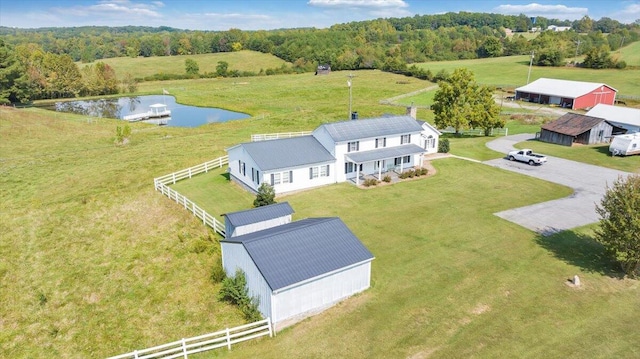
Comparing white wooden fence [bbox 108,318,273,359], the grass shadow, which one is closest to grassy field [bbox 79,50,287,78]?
the grass shadow

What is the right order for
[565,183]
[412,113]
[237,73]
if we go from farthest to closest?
[237,73] → [412,113] → [565,183]

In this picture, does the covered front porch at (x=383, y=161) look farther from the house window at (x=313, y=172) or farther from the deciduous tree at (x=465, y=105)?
the deciduous tree at (x=465, y=105)

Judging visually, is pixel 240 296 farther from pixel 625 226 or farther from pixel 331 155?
pixel 625 226

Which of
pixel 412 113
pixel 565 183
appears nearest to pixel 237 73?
pixel 412 113

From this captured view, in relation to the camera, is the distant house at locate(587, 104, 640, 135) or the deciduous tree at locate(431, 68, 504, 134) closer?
the distant house at locate(587, 104, 640, 135)

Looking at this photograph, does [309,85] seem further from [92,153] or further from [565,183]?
[565,183]

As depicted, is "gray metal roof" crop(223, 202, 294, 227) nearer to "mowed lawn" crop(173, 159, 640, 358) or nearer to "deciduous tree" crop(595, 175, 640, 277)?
"mowed lawn" crop(173, 159, 640, 358)
